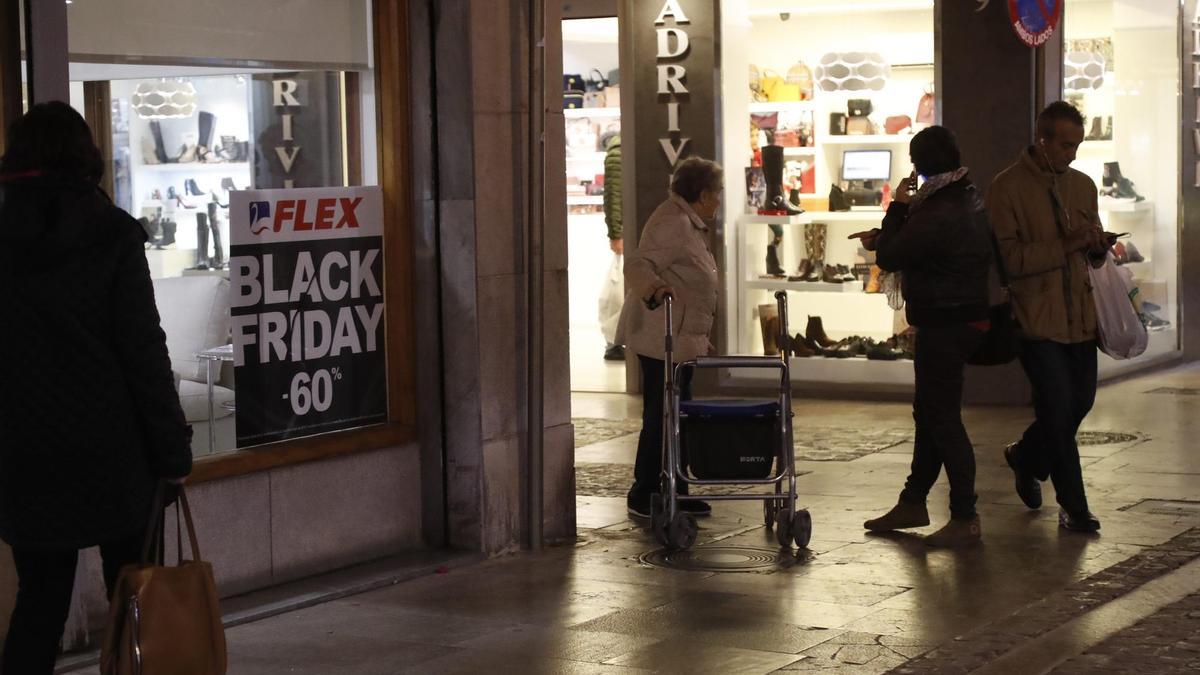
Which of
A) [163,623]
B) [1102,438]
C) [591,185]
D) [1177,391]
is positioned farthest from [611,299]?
[163,623]

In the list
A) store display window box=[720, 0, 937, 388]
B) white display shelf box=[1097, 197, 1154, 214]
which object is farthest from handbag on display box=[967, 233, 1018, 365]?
white display shelf box=[1097, 197, 1154, 214]

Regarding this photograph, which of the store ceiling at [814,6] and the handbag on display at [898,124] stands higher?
the store ceiling at [814,6]

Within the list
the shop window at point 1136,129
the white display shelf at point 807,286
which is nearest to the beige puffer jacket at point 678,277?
the white display shelf at point 807,286

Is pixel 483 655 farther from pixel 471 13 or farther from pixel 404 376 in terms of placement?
pixel 471 13

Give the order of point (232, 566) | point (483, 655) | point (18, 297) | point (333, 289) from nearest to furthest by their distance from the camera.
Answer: point (18, 297) → point (483, 655) → point (232, 566) → point (333, 289)

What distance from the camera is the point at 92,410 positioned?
4676 mm

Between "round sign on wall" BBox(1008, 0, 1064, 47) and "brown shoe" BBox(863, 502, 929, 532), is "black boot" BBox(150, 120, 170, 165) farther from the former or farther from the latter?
"round sign on wall" BBox(1008, 0, 1064, 47)

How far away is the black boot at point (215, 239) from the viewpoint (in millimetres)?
7090

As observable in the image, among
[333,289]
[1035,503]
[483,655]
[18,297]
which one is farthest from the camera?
[1035,503]

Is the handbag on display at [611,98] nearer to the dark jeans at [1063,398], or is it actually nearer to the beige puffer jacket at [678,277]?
the beige puffer jacket at [678,277]

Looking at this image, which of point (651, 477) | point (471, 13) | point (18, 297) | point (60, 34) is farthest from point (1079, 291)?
point (18, 297)

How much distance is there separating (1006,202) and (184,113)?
12.1 ft

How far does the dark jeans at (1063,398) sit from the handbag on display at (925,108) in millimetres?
5638

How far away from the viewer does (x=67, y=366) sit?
4660 mm
